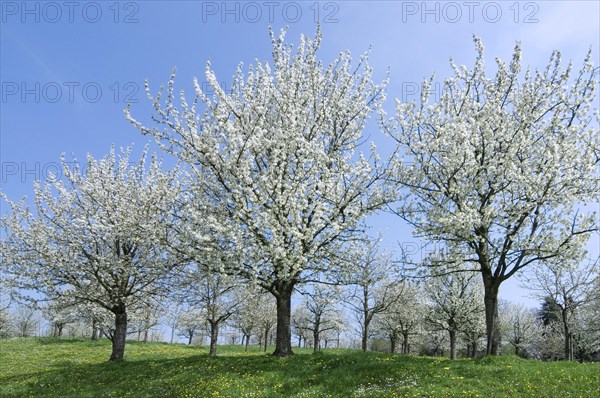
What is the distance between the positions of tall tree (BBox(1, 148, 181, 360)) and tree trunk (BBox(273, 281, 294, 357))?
5.96 metres

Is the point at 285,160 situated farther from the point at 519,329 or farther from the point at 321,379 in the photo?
the point at 519,329

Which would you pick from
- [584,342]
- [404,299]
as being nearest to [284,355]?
[404,299]

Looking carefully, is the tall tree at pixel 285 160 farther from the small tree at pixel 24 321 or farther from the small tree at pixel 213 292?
the small tree at pixel 24 321

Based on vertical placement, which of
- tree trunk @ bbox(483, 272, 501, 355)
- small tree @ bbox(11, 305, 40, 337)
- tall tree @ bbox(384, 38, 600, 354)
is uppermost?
tall tree @ bbox(384, 38, 600, 354)

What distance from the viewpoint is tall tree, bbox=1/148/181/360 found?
23250mm

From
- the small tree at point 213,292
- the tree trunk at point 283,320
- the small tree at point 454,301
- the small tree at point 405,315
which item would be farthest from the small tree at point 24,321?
the tree trunk at point 283,320

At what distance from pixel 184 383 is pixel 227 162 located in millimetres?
8900

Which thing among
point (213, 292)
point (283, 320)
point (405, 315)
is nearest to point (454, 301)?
point (405, 315)

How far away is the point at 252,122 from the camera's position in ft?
65.8

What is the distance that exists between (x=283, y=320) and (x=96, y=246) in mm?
13013

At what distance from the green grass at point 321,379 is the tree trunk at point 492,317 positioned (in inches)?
69.6

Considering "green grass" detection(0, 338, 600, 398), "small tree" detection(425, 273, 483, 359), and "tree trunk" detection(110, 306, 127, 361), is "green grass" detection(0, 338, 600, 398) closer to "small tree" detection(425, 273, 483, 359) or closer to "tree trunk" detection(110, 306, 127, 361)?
"tree trunk" detection(110, 306, 127, 361)

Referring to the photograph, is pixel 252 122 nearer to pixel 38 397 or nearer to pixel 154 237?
pixel 154 237

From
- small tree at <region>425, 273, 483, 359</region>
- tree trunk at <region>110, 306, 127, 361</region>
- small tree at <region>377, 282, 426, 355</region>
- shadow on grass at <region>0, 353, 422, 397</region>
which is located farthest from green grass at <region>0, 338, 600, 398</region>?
small tree at <region>377, 282, 426, 355</region>
